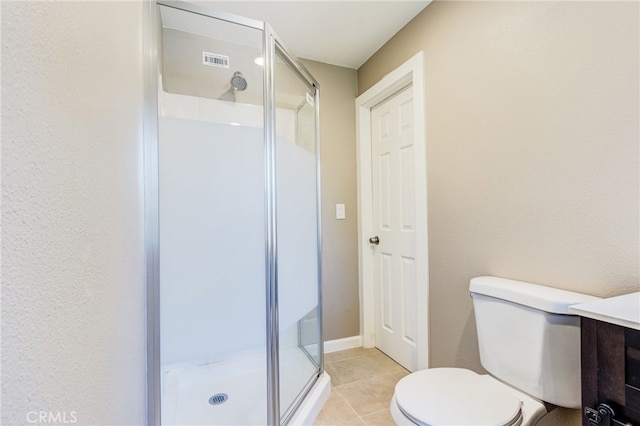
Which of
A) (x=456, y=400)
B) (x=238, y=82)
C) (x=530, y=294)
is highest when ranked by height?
(x=238, y=82)

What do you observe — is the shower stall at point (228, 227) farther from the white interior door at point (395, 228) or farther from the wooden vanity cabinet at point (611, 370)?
the wooden vanity cabinet at point (611, 370)

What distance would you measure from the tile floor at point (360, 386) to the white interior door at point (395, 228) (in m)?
0.14

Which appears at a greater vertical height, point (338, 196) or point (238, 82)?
point (238, 82)

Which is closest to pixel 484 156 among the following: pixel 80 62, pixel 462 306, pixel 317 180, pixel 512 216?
pixel 512 216

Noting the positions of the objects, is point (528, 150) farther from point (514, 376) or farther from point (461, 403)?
point (461, 403)

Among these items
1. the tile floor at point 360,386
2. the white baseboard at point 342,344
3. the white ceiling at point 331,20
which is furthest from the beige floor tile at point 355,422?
the white ceiling at point 331,20

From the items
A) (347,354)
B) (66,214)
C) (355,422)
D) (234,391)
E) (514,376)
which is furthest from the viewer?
(347,354)

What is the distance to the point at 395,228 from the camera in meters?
2.13

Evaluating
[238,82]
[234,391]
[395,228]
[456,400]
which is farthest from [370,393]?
[238,82]

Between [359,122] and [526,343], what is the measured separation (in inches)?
72.2

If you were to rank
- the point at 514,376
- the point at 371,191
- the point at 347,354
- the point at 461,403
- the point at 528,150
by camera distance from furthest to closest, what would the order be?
the point at 371,191 → the point at 347,354 → the point at 528,150 → the point at 514,376 → the point at 461,403

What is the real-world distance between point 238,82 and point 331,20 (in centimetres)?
69

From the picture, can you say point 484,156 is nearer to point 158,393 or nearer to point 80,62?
point 80,62

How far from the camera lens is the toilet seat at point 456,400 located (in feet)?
3.00
